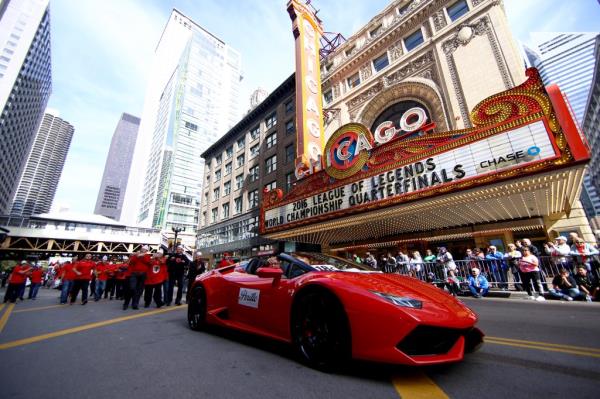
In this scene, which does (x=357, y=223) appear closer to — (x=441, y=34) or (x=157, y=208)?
(x=441, y=34)

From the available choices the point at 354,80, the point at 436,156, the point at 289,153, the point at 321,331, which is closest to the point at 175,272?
the point at 321,331

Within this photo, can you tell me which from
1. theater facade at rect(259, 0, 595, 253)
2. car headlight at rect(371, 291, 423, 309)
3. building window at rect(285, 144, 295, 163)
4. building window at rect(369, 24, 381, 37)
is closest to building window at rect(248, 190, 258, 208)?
building window at rect(285, 144, 295, 163)

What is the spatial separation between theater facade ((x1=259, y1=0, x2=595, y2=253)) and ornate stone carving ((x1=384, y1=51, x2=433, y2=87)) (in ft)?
0.22

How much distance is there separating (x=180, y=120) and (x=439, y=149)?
3130 inches

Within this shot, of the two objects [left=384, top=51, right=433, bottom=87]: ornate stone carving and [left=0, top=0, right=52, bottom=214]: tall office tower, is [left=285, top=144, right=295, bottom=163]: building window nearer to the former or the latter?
[left=384, top=51, right=433, bottom=87]: ornate stone carving

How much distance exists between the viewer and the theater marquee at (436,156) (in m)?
7.97

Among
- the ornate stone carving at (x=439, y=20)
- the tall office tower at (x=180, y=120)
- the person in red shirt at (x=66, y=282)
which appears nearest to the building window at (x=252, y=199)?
the person in red shirt at (x=66, y=282)

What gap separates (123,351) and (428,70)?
20146 mm

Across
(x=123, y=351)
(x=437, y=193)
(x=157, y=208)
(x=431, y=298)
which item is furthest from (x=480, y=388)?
(x=157, y=208)

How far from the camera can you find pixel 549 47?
4254 inches

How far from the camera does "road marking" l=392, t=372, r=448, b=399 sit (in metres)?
1.77

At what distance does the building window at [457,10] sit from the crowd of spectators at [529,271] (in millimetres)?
15667

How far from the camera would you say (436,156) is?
33.5ft

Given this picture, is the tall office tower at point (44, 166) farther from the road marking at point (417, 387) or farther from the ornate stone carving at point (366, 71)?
the road marking at point (417, 387)
